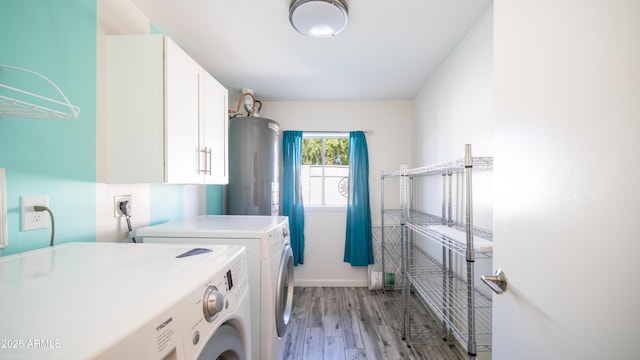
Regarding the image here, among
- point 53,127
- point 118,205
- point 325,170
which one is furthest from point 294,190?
point 53,127

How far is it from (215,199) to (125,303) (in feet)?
7.27

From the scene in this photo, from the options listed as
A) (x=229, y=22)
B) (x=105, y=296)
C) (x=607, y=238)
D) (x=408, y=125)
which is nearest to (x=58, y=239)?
(x=105, y=296)

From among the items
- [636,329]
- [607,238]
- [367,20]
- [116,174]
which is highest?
[367,20]

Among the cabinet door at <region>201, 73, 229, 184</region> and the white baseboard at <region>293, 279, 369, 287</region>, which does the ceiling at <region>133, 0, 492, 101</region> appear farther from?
the white baseboard at <region>293, 279, 369, 287</region>

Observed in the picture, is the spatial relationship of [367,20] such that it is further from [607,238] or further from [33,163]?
[33,163]

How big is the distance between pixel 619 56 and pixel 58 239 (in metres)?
1.82

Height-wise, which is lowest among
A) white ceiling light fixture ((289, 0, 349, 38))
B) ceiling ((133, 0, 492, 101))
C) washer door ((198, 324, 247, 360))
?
washer door ((198, 324, 247, 360))

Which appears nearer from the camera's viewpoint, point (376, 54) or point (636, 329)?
point (636, 329)

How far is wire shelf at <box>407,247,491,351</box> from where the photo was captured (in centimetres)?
150

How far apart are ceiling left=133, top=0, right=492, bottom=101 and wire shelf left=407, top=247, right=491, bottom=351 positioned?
174cm

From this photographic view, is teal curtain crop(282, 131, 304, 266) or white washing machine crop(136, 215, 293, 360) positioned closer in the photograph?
white washing machine crop(136, 215, 293, 360)

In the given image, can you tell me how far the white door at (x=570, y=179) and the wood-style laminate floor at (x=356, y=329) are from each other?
4.52ft

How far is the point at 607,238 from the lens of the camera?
0.46 m

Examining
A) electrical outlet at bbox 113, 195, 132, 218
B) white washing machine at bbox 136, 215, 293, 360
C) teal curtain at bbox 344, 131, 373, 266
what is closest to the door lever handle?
white washing machine at bbox 136, 215, 293, 360
